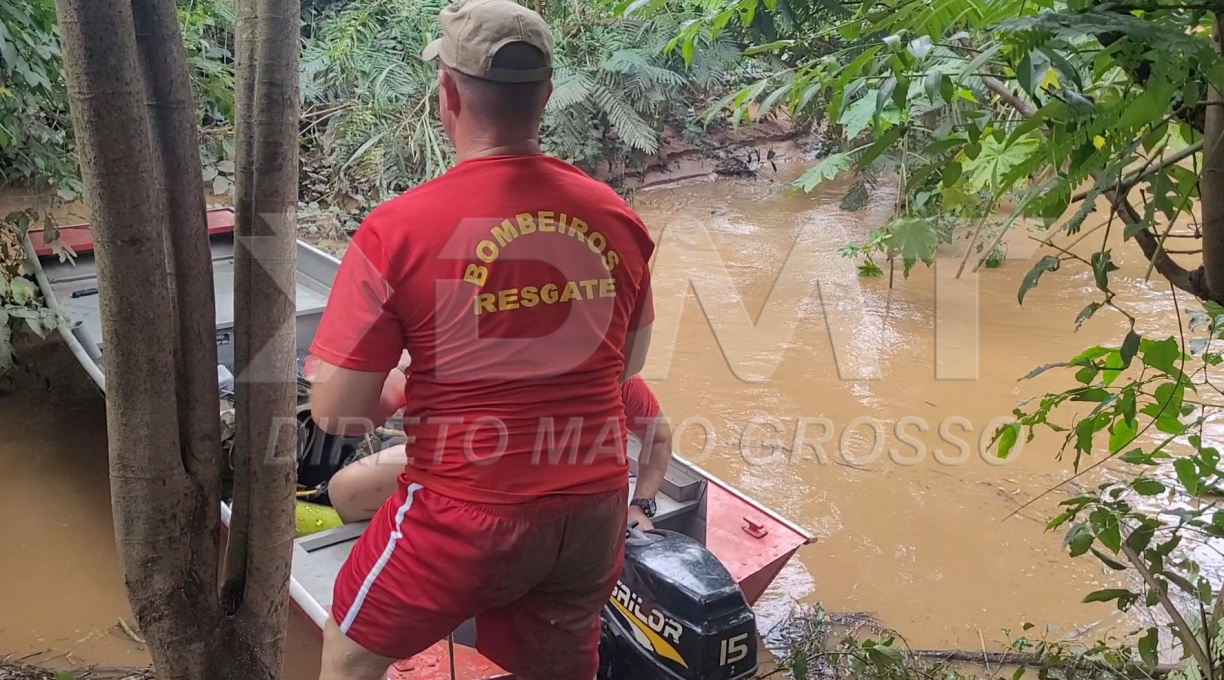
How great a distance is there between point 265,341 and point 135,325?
0.23 metres

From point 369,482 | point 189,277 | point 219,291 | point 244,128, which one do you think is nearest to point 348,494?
point 369,482

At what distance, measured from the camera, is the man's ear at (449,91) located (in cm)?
172

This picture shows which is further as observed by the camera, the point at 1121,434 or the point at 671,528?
the point at 671,528

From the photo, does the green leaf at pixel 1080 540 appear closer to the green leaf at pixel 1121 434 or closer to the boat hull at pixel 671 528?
the green leaf at pixel 1121 434

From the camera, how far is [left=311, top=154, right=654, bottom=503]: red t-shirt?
1640 millimetres

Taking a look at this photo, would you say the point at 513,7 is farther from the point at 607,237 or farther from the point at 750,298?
the point at 750,298

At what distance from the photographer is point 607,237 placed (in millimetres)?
1800

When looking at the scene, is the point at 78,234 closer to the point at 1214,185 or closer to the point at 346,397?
the point at 346,397

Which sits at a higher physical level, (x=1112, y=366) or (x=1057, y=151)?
(x=1057, y=151)

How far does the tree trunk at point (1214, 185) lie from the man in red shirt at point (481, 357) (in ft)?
3.18

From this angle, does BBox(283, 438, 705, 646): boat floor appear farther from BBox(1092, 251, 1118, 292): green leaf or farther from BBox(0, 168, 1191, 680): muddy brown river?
BBox(1092, 251, 1118, 292): green leaf

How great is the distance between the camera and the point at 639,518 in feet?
8.90

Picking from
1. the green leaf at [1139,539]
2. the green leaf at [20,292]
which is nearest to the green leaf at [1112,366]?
the green leaf at [1139,539]

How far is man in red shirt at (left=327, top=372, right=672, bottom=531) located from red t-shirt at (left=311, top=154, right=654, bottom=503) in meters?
0.45
